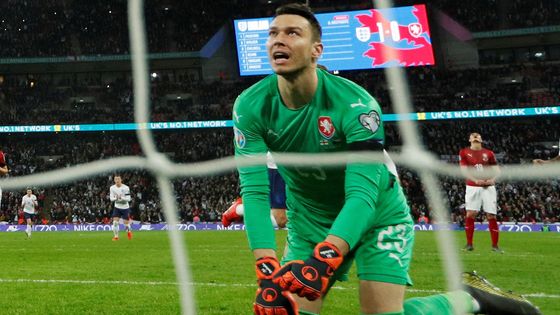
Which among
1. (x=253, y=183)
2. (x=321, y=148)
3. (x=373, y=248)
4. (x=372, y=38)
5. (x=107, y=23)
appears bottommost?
(x=373, y=248)

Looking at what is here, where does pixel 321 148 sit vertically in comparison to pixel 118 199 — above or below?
above

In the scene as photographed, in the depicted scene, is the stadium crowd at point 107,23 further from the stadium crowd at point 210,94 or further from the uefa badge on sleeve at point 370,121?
the uefa badge on sleeve at point 370,121

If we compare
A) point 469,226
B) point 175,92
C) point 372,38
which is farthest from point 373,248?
point 175,92

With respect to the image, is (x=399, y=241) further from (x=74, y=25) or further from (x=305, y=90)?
(x=74, y=25)

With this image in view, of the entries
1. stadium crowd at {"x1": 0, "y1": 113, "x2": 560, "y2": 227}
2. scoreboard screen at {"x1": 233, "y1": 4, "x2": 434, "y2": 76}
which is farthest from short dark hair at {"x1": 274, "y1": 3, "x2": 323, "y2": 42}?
scoreboard screen at {"x1": 233, "y1": 4, "x2": 434, "y2": 76}

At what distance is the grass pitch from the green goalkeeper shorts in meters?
1.56

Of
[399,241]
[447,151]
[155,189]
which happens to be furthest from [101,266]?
[447,151]

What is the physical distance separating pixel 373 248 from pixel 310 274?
0.91 metres

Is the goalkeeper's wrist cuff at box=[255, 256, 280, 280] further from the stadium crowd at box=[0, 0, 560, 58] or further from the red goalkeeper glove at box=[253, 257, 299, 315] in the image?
the stadium crowd at box=[0, 0, 560, 58]

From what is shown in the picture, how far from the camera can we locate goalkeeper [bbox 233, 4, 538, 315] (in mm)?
2436

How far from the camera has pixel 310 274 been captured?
2.18m

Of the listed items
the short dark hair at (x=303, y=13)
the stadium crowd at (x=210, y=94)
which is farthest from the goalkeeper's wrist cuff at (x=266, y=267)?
the stadium crowd at (x=210, y=94)

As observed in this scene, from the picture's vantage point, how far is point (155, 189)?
2352 cm

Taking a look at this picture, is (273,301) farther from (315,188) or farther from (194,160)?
(194,160)
